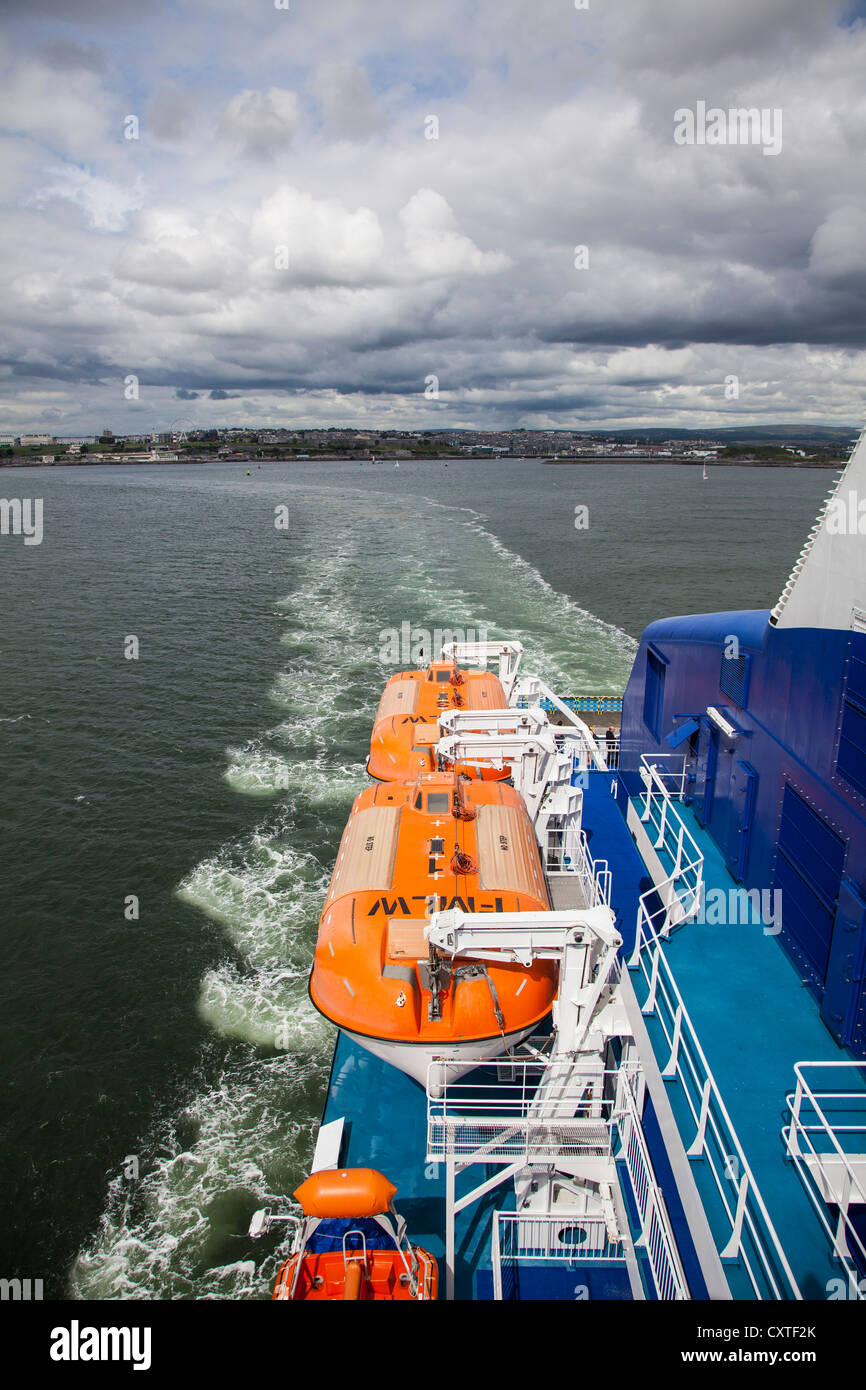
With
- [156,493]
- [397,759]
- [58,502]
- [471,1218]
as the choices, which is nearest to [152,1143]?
[471,1218]

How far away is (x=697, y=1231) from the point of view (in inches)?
281

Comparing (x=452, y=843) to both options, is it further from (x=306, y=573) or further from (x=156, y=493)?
(x=156, y=493)

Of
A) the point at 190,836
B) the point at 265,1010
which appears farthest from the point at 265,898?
the point at 190,836

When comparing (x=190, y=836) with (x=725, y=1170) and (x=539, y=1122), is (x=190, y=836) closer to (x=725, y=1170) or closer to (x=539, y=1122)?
(x=539, y=1122)

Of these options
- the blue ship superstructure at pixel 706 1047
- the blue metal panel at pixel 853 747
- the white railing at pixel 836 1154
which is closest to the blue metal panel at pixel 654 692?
the blue ship superstructure at pixel 706 1047

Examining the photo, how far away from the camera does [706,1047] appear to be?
889 centimetres

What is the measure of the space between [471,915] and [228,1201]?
838 cm

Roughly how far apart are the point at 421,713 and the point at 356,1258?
16.3 m

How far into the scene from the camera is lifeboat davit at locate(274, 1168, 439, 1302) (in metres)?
9.03

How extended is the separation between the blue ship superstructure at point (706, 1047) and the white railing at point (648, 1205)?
1.7 inches

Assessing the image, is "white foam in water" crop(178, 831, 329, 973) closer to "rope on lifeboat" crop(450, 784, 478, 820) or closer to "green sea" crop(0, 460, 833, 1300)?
"green sea" crop(0, 460, 833, 1300)

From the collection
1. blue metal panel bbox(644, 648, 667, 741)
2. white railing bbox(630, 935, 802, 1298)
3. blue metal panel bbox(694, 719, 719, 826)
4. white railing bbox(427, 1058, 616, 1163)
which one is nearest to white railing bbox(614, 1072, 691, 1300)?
white railing bbox(427, 1058, 616, 1163)

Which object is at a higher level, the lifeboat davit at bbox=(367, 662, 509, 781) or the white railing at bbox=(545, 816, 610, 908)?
the lifeboat davit at bbox=(367, 662, 509, 781)

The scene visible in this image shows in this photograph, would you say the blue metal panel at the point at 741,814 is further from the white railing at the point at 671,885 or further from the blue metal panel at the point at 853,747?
the blue metal panel at the point at 853,747
